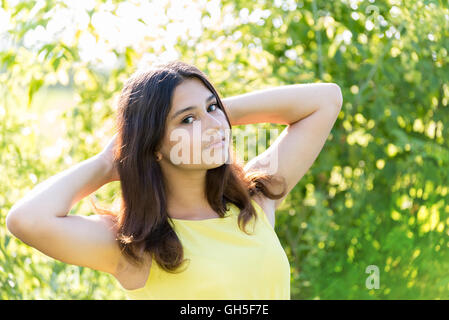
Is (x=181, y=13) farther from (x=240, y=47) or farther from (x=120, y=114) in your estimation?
(x=120, y=114)

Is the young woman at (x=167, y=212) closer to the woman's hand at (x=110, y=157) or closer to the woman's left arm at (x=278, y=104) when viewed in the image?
the woman's hand at (x=110, y=157)

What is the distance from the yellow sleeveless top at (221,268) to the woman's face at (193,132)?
0.49ft

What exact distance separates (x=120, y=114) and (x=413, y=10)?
4.07 feet

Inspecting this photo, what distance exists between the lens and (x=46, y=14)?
2439mm

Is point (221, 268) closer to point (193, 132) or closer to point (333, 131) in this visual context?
point (193, 132)

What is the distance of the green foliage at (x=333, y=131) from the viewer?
8.34 feet

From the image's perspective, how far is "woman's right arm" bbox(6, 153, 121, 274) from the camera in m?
1.46

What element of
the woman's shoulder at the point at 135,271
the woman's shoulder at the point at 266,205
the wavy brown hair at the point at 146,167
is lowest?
the woman's shoulder at the point at 135,271

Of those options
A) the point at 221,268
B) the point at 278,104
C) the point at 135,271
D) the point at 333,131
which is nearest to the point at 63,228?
the point at 135,271

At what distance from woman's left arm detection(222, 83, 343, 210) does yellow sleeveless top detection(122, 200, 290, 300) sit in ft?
0.73

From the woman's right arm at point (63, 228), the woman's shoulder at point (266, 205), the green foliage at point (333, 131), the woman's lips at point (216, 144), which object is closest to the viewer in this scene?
the woman's right arm at point (63, 228)

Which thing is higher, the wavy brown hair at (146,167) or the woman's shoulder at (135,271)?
the wavy brown hair at (146,167)

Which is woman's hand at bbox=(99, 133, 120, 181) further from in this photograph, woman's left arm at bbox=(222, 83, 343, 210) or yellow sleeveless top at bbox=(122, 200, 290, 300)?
woman's left arm at bbox=(222, 83, 343, 210)

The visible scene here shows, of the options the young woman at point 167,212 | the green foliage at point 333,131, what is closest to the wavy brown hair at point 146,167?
the young woman at point 167,212
